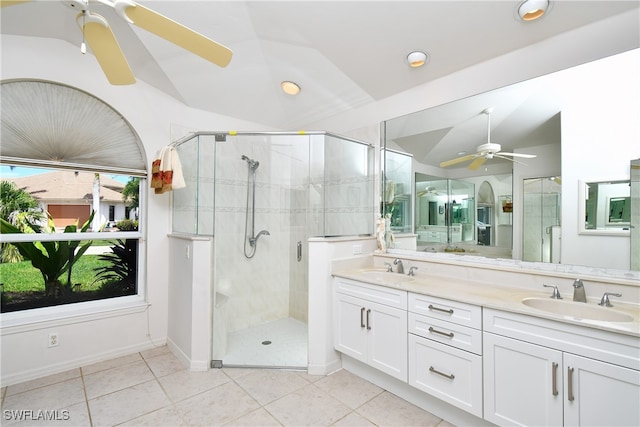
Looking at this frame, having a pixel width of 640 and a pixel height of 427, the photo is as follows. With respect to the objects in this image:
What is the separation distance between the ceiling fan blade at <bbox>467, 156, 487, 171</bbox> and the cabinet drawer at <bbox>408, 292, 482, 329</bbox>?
110cm

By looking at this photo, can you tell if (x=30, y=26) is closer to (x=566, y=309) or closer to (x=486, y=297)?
(x=486, y=297)

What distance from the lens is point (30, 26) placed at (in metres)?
2.23

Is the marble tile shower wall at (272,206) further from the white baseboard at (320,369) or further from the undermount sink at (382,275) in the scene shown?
the white baseboard at (320,369)

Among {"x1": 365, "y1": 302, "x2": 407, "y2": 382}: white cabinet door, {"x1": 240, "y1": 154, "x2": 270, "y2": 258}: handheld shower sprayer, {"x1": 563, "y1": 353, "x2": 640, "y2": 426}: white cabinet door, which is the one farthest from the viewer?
{"x1": 240, "y1": 154, "x2": 270, "y2": 258}: handheld shower sprayer

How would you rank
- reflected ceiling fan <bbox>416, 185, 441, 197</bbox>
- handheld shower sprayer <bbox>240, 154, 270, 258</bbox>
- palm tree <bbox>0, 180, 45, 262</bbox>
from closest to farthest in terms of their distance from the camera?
palm tree <bbox>0, 180, 45, 262</bbox> → reflected ceiling fan <bbox>416, 185, 441, 197</bbox> → handheld shower sprayer <bbox>240, 154, 270, 258</bbox>

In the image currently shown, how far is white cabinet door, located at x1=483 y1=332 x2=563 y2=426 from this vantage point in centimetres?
142

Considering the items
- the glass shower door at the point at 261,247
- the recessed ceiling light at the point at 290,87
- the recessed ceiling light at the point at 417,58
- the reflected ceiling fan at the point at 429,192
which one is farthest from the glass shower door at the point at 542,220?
the recessed ceiling light at the point at 290,87

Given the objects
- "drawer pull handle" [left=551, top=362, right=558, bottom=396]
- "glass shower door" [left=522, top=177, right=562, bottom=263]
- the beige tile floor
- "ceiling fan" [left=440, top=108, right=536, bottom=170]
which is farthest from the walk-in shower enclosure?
"drawer pull handle" [left=551, top=362, right=558, bottom=396]

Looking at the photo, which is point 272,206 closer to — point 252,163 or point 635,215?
point 252,163

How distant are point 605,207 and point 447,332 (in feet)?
3.86

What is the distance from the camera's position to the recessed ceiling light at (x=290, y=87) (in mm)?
3136

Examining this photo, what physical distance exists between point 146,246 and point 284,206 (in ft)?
4.67

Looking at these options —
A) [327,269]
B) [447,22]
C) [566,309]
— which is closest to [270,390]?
[327,269]

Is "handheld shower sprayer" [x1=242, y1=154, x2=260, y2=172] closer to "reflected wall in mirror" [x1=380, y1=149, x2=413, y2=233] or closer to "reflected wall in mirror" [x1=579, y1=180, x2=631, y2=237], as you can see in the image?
"reflected wall in mirror" [x1=380, y1=149, x2=413, y2=233]
